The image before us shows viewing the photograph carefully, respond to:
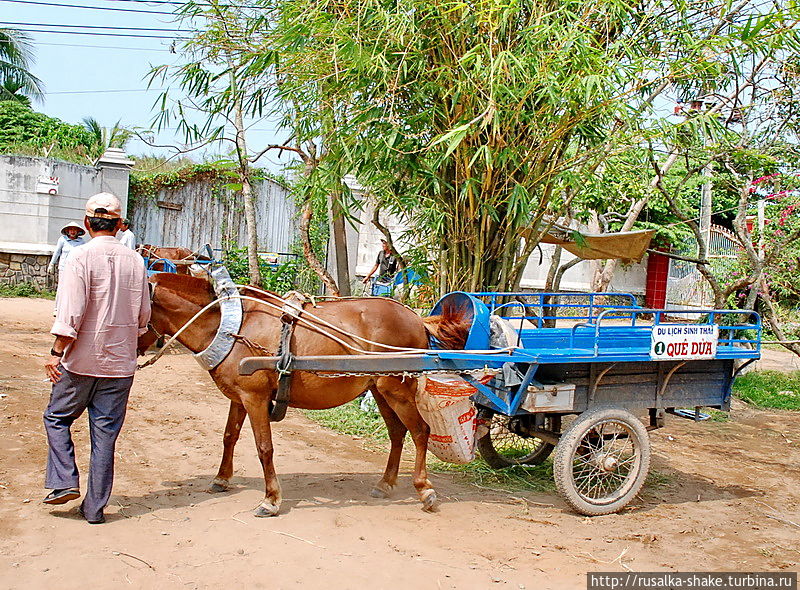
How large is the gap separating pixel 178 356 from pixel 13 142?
49.4 feet

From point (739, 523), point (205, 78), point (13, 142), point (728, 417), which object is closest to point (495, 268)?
point (739, 523)

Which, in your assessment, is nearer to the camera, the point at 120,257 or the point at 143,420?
the point at 120,257

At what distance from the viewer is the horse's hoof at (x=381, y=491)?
5.05m

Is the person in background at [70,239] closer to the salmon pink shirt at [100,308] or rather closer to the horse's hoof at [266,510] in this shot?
the salmon pink shirt at [100,308]

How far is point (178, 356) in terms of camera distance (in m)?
9.70

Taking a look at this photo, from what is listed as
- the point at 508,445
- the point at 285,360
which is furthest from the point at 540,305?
the point at 285,360

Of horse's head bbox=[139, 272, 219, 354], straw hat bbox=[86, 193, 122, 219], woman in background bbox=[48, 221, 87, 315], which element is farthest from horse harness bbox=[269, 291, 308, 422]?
woman in background bbox=[48, 221, 87, 315]

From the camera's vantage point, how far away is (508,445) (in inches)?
255

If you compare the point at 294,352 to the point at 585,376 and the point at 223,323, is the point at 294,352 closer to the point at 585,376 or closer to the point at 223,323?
the point at 223,323

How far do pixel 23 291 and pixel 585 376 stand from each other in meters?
12.7

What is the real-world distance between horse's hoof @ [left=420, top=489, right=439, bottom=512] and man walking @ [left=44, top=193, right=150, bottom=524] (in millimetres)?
1926

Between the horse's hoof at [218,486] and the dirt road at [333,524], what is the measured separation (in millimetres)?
87

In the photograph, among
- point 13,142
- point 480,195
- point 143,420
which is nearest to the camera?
point 480,195

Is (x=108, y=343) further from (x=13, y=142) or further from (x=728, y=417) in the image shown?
(x=13, y=142)
